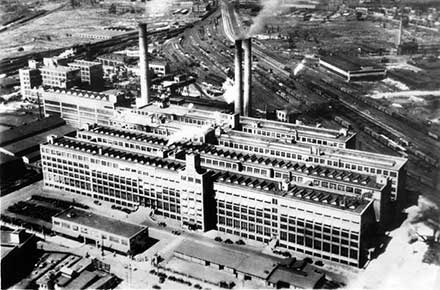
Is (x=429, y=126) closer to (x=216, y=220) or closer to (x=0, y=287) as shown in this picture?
(x=216, y=220)

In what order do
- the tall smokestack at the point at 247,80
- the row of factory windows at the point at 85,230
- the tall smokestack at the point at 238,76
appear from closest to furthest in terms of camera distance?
the row of factory windows at the point at 85,230, the tall smokestack at the point at 238,76, the tall smokestack at the point at 247,80

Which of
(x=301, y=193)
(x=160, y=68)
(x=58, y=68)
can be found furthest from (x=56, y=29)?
(x=301, y=193)

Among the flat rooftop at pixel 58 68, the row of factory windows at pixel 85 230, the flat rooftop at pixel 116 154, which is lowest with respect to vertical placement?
the row of factory windows at pixel 85 230

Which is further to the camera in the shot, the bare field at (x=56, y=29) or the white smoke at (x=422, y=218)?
the bare field at (x=56, y=29)

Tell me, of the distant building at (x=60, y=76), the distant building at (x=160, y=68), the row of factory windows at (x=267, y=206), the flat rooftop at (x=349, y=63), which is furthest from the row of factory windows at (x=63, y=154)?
the flat rooftop at (x=349, y=63)

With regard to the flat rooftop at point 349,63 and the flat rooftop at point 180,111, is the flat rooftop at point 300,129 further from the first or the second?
the flat rooftop at point 349,63

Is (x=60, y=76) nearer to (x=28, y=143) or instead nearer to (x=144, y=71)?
(x=144, y=71)
